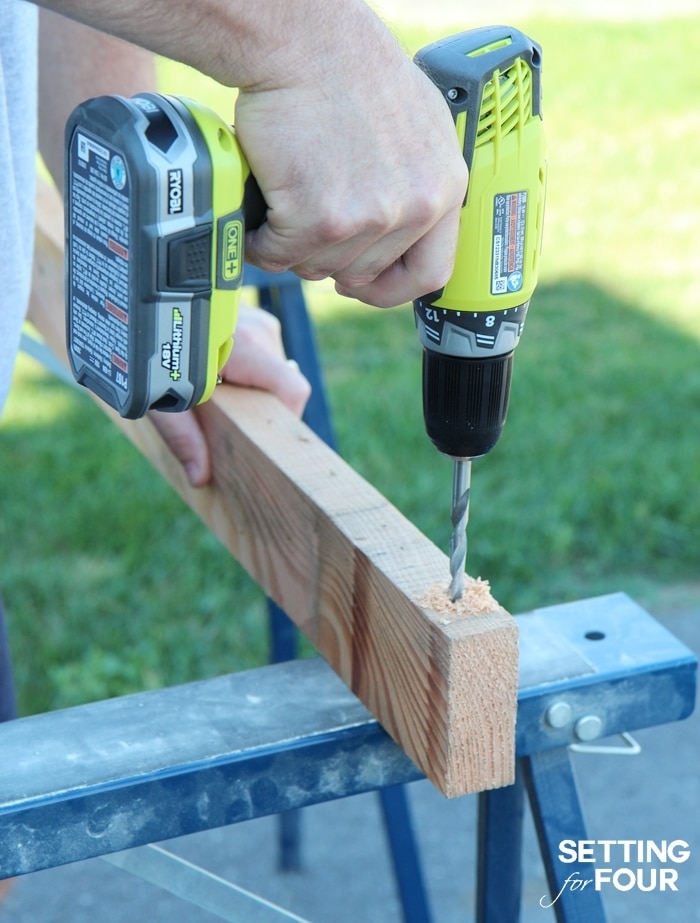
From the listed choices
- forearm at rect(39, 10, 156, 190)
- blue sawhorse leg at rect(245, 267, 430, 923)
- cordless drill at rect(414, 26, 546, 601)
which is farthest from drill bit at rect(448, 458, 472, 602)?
blue sawhorse leg at rect(245, 267, 430, 923)

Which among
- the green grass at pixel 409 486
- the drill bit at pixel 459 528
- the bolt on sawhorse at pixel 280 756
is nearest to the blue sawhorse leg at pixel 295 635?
the green grass at pixel 409 486

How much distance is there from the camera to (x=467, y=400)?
1101 mm

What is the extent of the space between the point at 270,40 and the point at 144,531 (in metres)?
Answer: 2.53

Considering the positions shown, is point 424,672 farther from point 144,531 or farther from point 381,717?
point 144,531

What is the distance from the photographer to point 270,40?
2.87 ft

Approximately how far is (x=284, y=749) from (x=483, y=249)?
1.64 feet

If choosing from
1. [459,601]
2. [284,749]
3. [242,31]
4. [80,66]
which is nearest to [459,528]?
[459,601]

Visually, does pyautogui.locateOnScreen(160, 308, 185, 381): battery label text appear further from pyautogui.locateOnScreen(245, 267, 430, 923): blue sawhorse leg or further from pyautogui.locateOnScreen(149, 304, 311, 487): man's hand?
pyautogui.locateOnScreen(245, 267, 430, 923): blue sawhorse leg

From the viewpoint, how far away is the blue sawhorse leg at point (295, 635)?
79.3 inches

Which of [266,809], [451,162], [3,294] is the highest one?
[451,162]

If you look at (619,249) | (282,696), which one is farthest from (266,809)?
(619,249)

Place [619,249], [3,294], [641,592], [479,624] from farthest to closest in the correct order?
1. [619,249]
2. [641,592]
3. [3,294]
4. [479,624]

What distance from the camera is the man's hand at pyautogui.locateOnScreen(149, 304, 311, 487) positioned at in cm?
150

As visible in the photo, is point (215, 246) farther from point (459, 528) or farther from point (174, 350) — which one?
point (459, 528)
